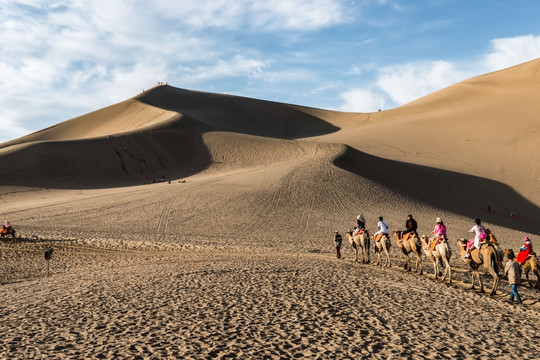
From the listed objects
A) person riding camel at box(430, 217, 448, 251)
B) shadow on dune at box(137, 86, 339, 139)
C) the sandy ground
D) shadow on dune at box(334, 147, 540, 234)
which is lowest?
the sandy ground

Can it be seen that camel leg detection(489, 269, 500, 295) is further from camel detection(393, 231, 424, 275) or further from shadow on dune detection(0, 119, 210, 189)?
shadow on dune detection(0, 119, 210, 189)

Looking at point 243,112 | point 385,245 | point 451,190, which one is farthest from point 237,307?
point 243,112

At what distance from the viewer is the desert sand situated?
9.59m

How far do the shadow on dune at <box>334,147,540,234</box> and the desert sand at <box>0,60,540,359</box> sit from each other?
10.5 inches

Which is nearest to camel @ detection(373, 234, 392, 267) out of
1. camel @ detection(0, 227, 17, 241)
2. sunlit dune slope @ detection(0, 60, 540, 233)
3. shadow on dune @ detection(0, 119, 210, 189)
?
camel @ detection(0, 227, 17, 241)

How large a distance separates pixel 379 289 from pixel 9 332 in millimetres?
9733

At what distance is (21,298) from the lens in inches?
521

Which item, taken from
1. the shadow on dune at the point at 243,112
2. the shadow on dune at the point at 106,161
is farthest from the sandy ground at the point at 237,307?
the shadow on dune at the point at 243,112

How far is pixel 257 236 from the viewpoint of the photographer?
28703 millimetres

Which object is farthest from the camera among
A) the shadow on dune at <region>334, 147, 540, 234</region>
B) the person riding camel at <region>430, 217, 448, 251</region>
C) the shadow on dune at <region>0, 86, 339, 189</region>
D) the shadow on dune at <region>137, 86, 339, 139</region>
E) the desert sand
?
the shadow on dune at <region>137, 86, 339, 139</region>

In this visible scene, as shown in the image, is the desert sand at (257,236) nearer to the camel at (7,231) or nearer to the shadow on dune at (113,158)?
the shadow on dune at (113,158)

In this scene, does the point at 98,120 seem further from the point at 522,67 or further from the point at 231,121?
the point at 522,67

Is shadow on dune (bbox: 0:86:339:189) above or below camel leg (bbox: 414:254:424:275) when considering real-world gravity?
above

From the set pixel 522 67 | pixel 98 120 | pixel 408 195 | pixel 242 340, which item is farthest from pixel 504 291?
pixel 522 67
